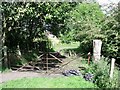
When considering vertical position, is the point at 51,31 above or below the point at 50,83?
above

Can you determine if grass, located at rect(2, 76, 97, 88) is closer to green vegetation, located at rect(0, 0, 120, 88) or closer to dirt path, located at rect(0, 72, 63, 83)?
green vegetation, located at rect(0, 0, 120, 88)

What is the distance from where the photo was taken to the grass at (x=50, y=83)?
6.78m

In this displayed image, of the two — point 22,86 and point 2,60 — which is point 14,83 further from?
point 2,60

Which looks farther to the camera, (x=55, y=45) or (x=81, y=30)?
(x=55, y=45)

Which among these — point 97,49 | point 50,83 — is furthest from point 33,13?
point 97,49

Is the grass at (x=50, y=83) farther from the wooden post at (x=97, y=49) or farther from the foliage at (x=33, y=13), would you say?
the foliage at (x=33, y=13)

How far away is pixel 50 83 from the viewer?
712 cm

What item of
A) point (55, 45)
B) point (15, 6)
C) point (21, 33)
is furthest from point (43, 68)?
point (55, 45)

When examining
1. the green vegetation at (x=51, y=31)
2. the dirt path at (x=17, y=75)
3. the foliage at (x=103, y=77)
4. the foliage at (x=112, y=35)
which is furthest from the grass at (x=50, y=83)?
the foliage at (x=112, y=35)

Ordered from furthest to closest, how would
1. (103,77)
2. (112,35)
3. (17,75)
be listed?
(112,35)
(17,75)
(103,77)

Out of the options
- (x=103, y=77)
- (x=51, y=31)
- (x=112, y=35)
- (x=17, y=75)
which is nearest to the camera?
(x=103, y=77)

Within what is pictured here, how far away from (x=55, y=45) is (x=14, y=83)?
8.02 m

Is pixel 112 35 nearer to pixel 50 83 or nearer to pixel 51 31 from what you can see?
pixel 51 31

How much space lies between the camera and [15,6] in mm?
7266
